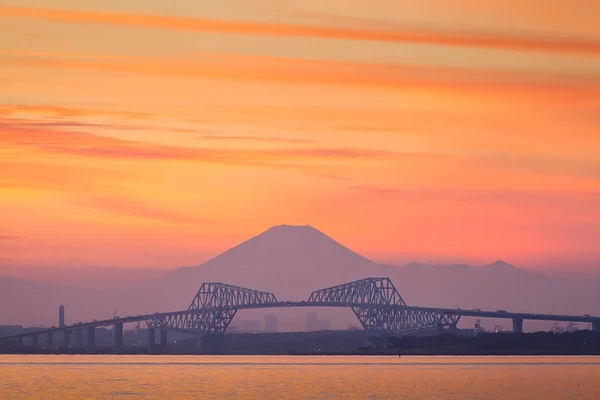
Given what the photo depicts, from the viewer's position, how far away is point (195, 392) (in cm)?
10738

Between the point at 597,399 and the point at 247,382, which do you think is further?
the point at 247,382

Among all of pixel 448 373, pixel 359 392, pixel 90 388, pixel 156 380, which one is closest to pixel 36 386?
pixel 90 388

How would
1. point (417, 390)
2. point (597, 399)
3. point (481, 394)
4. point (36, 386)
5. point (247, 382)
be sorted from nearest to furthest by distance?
1. point (597, 399)
2. point (481, 394)
3. point (417, 390)
4. point (36, 386)
5. point (247, 382)

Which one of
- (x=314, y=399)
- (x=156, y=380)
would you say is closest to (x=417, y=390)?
(x=314, y=399)

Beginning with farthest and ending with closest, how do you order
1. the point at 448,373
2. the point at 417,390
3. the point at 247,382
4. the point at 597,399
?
the point at 448,373 → the point at 247,382 → the point at 417,390 → the point at 597,399

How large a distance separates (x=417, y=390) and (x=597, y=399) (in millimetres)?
19567

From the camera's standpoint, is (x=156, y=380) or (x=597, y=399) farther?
(x=156, y=380)

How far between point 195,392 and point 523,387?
29402 mm

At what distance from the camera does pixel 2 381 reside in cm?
13525

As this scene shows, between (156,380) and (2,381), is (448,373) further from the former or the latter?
(2,381)

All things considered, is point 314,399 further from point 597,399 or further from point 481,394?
point 597,399

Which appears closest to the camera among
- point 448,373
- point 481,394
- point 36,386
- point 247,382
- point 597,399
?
point 597,399

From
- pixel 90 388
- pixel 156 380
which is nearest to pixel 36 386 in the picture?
pixel 90 388

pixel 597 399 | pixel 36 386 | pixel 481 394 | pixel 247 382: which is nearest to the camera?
pixel 597 399
